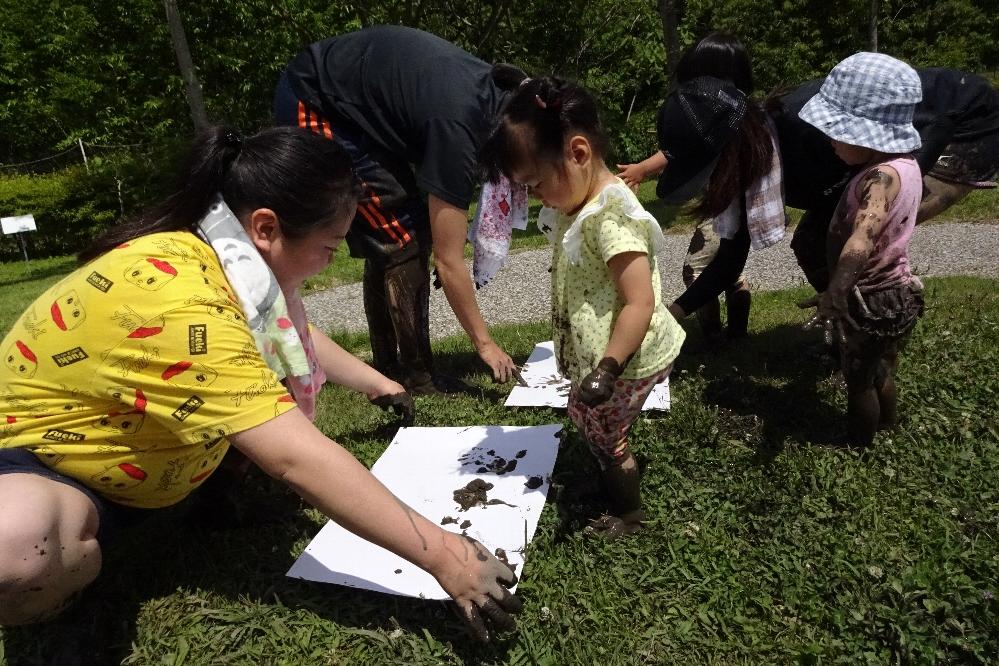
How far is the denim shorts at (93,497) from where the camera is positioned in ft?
5.32

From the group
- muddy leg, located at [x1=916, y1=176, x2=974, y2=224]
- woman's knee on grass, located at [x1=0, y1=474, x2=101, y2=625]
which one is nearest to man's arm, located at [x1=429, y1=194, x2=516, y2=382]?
woman's knee on grass, located at [x1=0, y1=474, x2=101, y2=625]

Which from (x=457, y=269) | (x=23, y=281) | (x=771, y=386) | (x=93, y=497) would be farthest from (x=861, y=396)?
(x=23, y=281)

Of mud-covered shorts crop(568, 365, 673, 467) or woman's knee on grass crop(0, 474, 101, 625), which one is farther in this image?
mud-covered shorts crop(568, 365, 673, 467)

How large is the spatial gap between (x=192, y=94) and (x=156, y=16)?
6.41m

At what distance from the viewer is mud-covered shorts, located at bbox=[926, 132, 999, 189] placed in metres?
2.85

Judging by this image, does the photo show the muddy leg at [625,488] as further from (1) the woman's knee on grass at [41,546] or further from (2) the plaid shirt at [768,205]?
(1) the woman's knee on grass at [41,546]

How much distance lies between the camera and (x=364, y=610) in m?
2.00

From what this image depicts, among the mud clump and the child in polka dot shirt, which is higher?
the child in polka dot shirt

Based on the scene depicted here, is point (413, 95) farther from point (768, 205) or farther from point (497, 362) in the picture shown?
point (768, 205)

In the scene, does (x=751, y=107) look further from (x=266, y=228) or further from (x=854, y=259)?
(x=266, y=228)

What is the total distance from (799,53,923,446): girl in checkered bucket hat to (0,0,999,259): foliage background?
9133mm

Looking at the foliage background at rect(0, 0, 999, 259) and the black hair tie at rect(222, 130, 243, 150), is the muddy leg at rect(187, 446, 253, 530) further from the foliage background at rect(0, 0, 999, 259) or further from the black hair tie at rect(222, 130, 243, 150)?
the foliage background at rect(0, 0, 999, 259)

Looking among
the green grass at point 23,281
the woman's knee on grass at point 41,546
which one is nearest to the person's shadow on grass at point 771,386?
the woman's knee on grass at point 41,546

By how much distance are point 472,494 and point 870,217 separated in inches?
60.5
